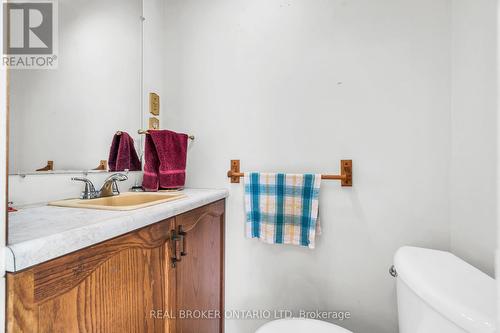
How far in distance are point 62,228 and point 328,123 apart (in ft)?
3.63

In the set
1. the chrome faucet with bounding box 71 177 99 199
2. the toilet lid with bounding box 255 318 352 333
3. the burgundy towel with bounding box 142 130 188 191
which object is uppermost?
the burgundy towel with bounding box 142 130 188 191

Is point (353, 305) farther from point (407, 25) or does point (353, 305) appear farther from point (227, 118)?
point (407, 25)

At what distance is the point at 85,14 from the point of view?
1087 millimetres

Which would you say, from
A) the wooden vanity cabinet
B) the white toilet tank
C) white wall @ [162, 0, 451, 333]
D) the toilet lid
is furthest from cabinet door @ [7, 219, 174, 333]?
the white toilet tank

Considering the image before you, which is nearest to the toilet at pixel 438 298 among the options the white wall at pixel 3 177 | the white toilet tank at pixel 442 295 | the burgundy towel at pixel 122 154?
the white toilet tank at pixel 442 295

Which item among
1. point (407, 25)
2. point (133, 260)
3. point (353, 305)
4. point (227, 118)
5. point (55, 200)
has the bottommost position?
point (353, 305)

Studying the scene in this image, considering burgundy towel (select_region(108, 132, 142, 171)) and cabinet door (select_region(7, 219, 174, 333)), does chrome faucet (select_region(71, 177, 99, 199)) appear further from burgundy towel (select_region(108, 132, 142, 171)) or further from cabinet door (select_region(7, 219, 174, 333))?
cabinet door (select_region(7, 219, 174, 333))

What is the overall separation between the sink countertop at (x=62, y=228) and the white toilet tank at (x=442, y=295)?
771 mm

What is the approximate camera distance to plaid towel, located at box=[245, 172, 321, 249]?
1.20m

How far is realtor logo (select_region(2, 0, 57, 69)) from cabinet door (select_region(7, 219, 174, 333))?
71 cm

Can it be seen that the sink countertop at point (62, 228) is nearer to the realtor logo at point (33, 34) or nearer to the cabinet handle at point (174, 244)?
the cabinet handle at point (174, 244)

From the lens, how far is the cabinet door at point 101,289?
1.53ft

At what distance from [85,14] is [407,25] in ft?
4.66

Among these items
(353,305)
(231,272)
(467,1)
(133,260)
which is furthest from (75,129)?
(467,1)
